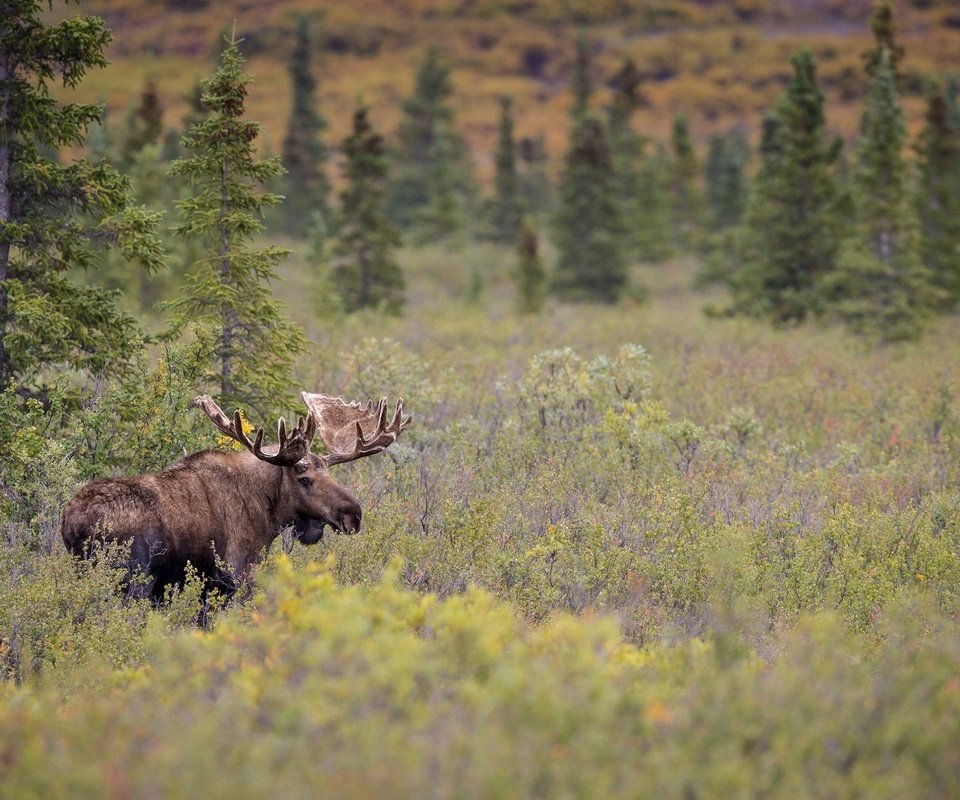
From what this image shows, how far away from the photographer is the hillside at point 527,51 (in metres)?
114

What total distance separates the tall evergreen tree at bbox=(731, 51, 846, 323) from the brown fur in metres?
22.7

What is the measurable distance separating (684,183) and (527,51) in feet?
302

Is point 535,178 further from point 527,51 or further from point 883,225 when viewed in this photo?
point 527,51

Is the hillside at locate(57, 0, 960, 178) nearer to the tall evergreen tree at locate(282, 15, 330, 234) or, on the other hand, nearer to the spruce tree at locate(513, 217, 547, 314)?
the tall evergreen tree at locate(282, 15, 330, 234)

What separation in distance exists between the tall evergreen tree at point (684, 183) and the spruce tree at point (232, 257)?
147 feet

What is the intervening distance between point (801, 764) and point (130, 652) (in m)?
4.87

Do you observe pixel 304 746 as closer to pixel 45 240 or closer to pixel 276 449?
pixel 276 449

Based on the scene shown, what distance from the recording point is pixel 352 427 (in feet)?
32.8

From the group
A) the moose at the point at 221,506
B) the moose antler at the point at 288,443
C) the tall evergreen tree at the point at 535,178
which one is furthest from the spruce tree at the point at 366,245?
the tall evergreen tree at the point at 535,178

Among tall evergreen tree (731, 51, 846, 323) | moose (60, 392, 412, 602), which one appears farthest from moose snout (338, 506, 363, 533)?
tall evergreen tree (731, 51, 846, 323)

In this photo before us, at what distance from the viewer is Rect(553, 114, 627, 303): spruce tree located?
38.8 meters

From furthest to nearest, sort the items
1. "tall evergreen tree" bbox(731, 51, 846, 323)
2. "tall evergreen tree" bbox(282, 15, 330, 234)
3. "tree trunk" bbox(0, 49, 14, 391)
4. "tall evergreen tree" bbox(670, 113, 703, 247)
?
"tall evergreen tree" bbox(670, 113, 703, 247), "tall evergreen tree" bbox(282, 15, 330, 234), "tall evergreen tree" bbox(731, 51, 846, 323), "tree trunk" bbox(0, 49, 14, 391)

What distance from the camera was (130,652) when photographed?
24.5 ft

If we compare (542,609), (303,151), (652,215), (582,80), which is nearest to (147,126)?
(303,151)
